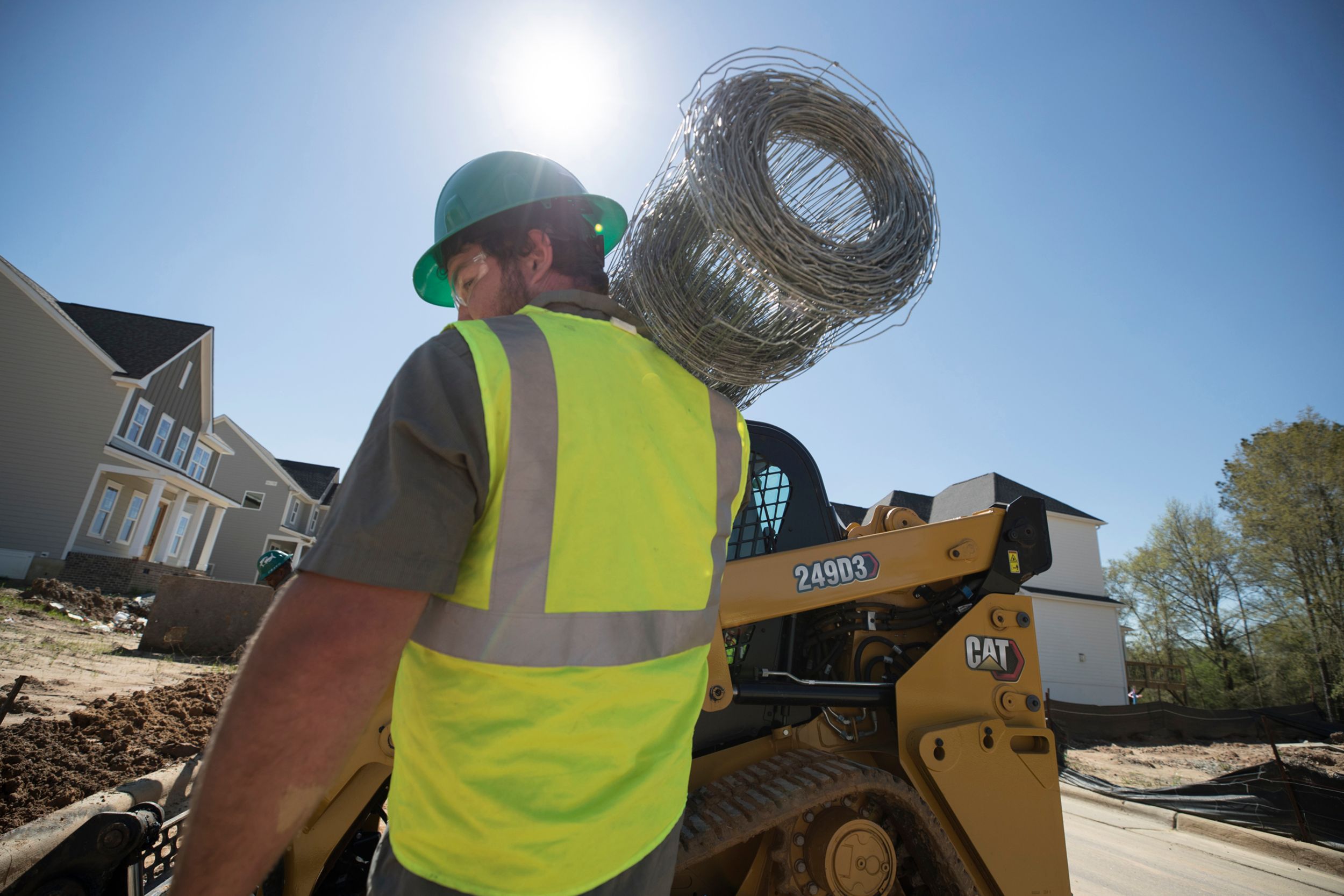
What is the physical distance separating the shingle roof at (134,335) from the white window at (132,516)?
13.8 ft

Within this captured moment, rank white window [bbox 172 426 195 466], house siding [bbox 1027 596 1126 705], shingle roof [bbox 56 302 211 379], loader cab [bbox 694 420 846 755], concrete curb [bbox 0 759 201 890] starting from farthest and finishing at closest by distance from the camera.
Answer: house siding [bbox 1027 596 1126 705], white window [bbox 172 426 195 466], shingle roof [bbox 56 302 211 379], loader cab [bbox 694 420 846 755], concrete curb [bbox 0 759 201 890]

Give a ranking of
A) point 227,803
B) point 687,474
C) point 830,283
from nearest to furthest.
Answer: point 227,803, point 687,474, point 830,283

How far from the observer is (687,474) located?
1.37 meters

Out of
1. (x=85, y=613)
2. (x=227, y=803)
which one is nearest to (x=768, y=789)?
(x=227, y=803)

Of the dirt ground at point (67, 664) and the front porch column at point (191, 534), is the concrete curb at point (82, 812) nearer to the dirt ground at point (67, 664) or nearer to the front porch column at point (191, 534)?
the dirt ground at point (67, 664)

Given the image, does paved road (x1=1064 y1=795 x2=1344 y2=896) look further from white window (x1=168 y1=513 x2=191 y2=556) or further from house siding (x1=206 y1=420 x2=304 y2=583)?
house siding (x1=206 y1=420 x2=304 y2=583)

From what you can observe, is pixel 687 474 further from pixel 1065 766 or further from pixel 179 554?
pixel 179 554

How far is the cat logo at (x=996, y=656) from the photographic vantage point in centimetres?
324

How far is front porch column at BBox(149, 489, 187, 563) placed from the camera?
23.7 m

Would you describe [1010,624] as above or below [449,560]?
above

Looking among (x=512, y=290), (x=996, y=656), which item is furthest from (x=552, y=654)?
(x=996, y=656)

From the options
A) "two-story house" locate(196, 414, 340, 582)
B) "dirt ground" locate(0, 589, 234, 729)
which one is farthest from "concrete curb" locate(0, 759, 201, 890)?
"two-story house" locate(196, 414, 340, 582)

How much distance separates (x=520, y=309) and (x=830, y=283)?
3.22ft

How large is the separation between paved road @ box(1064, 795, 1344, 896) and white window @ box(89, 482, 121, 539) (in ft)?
82.6
